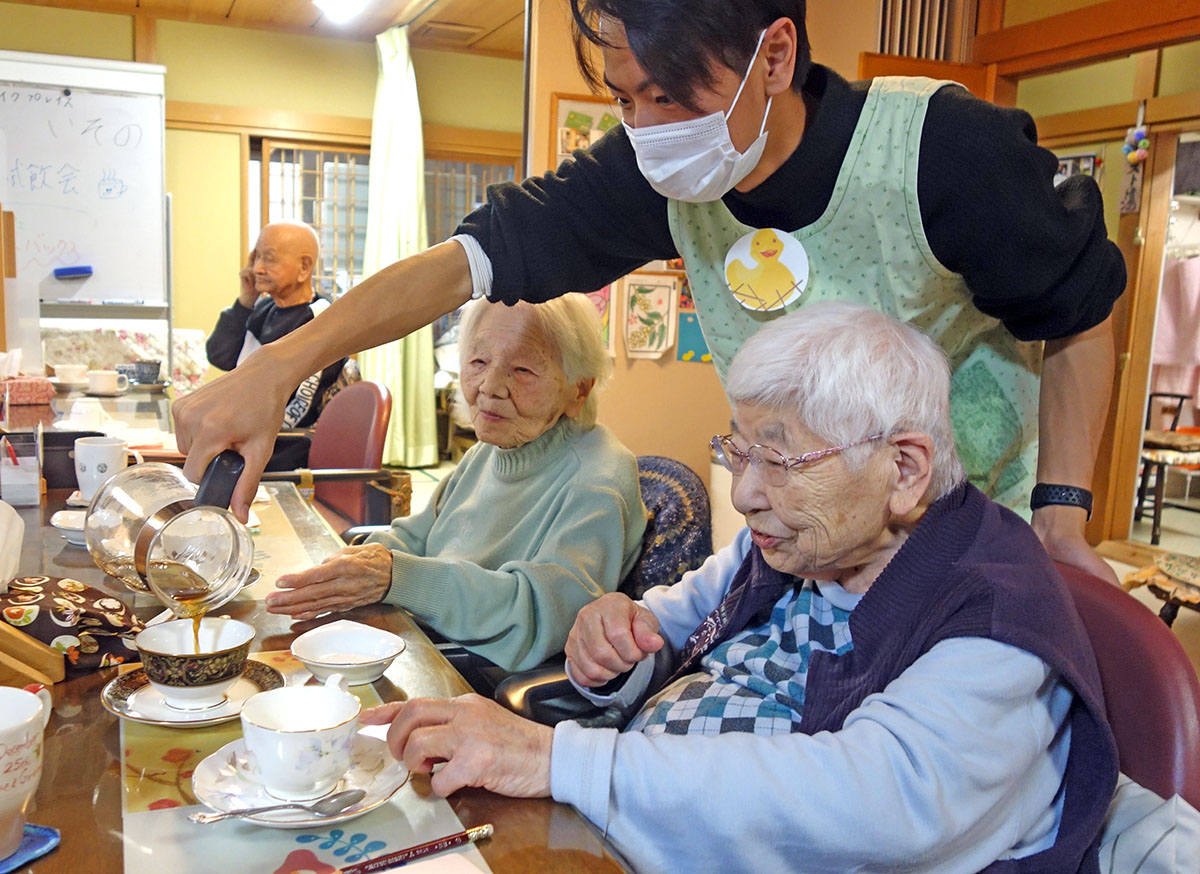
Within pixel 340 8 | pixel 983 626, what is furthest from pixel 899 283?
pixel 340 8

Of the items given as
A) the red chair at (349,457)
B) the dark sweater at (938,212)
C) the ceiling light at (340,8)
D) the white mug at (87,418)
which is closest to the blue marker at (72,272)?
the ceiling light at (340,8)

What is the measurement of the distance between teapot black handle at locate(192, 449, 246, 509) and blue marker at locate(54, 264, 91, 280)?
5.93 metres

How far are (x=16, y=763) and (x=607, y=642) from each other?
77 centimetres

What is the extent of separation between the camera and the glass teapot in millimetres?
1089

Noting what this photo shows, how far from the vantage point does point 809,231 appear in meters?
1.33

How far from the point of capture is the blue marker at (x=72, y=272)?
243 inches

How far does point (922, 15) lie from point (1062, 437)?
351 centimetres

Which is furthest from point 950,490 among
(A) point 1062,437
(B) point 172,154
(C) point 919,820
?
(B) point 172,154

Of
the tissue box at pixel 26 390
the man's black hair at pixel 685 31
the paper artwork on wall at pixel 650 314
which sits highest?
the man's black hair at pixel 685 31

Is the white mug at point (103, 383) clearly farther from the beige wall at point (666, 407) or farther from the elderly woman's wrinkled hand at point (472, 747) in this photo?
the elderly woman's wrinkled hand at point (472, 747)

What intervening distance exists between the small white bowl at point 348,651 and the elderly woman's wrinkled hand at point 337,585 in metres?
0.16

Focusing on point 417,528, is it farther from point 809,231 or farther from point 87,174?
point 87,174

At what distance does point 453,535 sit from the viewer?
2039 mm

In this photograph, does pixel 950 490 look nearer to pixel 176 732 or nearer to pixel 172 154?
pixel 176 732
